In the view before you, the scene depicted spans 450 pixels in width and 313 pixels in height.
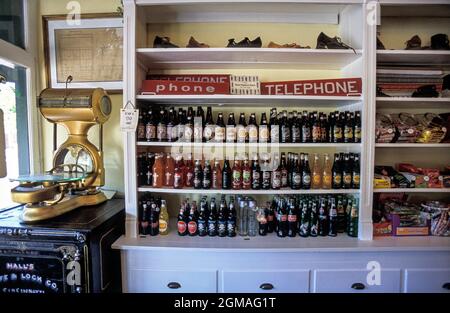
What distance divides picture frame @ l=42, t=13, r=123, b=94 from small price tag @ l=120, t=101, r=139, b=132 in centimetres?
47

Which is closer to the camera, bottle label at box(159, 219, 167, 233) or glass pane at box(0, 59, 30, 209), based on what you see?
bottle label at box(159, 219, 167, 233)

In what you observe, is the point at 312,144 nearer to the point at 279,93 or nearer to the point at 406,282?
the point at 279,93

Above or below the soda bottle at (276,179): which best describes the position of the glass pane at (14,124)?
above

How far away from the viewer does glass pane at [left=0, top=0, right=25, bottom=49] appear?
1860 millimetres

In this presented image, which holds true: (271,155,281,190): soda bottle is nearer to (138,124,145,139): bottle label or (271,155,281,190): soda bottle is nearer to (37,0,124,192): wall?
(138,124,145,139): bottle label

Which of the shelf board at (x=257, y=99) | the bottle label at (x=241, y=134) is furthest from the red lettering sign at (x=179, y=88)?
the bottle label at (x=241, y=134)

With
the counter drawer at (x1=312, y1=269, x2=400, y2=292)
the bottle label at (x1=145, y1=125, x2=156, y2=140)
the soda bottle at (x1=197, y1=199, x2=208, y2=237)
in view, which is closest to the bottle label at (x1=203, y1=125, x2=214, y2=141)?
the bottle label at (x1=145, y1=125, x2=156, y2=140)

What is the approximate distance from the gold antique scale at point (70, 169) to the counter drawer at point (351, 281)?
1523 millimetres

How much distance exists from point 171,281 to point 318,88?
1.51 metres

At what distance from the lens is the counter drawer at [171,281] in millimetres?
1606

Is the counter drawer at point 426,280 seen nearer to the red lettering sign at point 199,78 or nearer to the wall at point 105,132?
the red lettering sign at point 199,78

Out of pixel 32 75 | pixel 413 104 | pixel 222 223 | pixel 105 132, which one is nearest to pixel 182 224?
pixel 222 223

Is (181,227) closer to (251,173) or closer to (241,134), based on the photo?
(251,173)

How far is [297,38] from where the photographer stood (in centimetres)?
201
